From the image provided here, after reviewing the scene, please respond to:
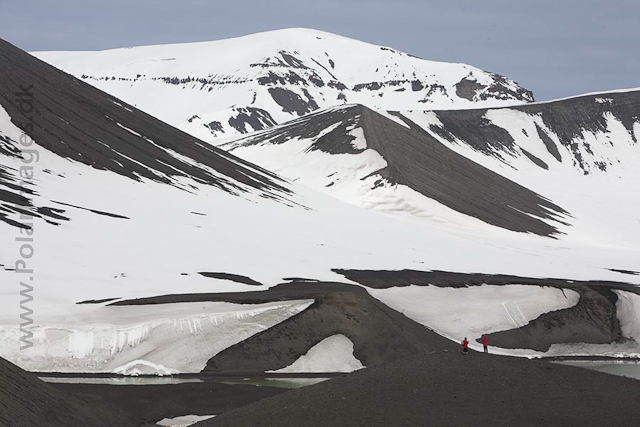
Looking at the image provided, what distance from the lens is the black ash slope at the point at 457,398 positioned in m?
27.4

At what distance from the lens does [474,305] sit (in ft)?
Result: 210

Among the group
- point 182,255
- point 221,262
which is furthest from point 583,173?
point 182,255

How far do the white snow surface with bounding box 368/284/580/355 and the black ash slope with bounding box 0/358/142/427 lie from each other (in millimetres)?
30149

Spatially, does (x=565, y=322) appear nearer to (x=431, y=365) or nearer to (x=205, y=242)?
(x=205, y=242)

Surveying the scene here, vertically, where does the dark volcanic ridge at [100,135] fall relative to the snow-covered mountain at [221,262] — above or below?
above

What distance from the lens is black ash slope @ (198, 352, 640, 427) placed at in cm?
2738

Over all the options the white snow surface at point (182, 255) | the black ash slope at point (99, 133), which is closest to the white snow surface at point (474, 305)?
the white snow surface at point (182, 255)

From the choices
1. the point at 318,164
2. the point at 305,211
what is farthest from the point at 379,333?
the point at 318,164

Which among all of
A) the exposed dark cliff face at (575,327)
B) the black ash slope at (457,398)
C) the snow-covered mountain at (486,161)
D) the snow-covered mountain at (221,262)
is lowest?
the exposed dark cliff face at (575,327)

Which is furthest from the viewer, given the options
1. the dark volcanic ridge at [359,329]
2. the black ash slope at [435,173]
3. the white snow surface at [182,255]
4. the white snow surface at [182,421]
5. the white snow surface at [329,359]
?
the black ash slope at [435,173]

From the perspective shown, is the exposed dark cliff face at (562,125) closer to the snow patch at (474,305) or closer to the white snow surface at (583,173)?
the white snow surface at (583,173)

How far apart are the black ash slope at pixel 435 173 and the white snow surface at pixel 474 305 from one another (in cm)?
4633

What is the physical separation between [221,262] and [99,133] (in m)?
31.4

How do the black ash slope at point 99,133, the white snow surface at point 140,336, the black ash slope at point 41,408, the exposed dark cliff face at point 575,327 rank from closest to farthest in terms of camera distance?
the black ash slope at point 41,408, the white snow surface at point 140,336, the exposed dark cliff face at point 575,327, the black ash slope at point 99,133
